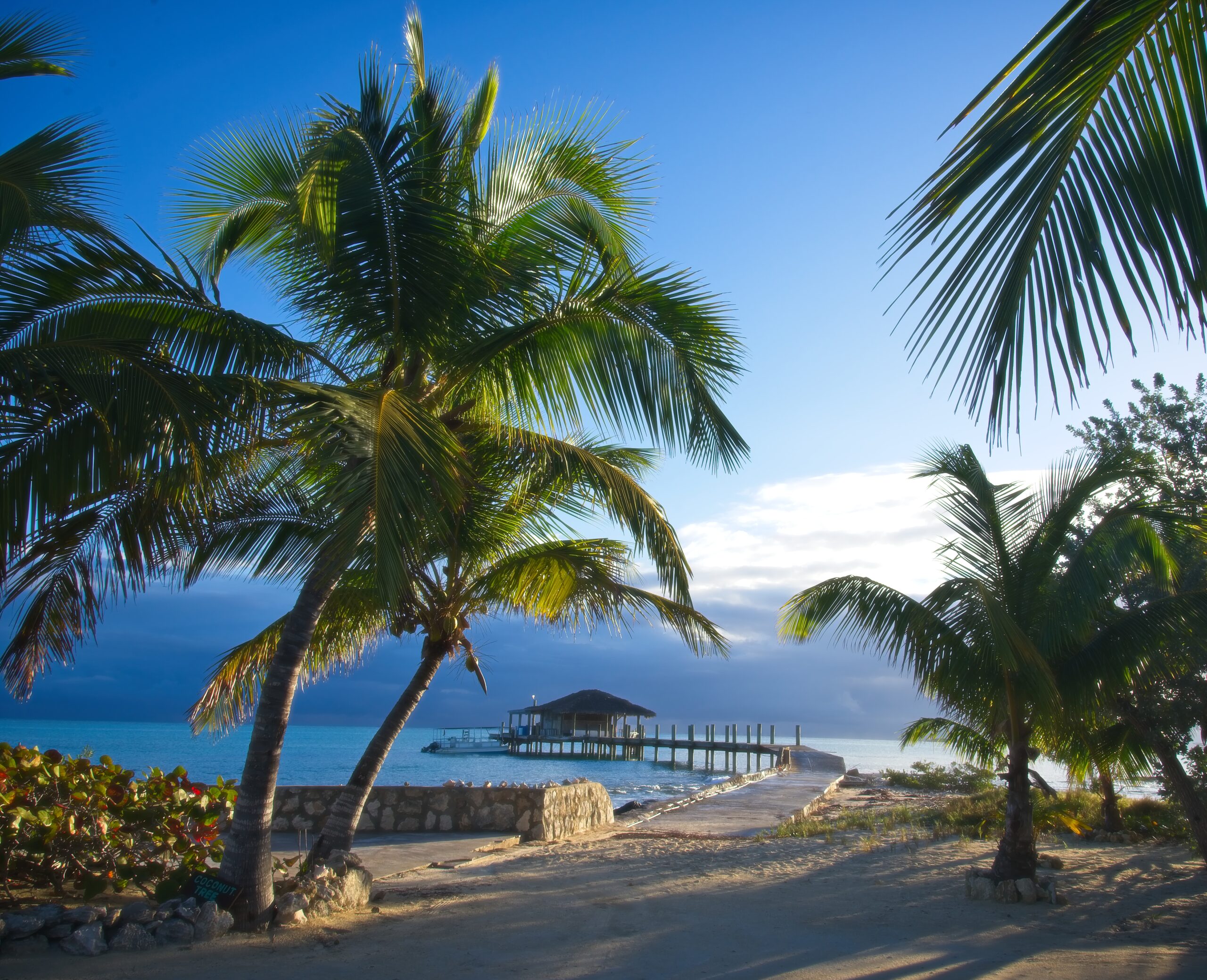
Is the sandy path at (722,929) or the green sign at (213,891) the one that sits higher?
the green sign at (213,891)

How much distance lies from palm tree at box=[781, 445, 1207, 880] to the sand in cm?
118

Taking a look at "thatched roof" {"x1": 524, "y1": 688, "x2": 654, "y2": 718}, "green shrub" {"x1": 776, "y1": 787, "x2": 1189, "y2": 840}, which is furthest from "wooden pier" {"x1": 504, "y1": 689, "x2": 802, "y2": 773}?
"green shrub" {"x1": 776, "y1": 787, "x2": 1189, "y2": 840}

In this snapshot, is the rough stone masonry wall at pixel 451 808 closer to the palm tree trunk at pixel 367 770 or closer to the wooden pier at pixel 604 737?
the palm tree trunk at pixel 367 770

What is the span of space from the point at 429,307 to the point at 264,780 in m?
3.55

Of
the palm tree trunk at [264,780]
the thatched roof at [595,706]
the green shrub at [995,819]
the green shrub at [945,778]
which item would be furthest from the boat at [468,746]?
the palm tree trunk at [264,780]

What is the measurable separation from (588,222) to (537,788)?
Result: 8160mm

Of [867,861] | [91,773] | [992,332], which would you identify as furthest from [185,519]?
[867,861]

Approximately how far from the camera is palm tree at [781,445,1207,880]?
764 centimetres

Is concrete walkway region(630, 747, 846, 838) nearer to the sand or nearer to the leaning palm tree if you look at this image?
the sand

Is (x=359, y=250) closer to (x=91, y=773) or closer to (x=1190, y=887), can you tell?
(x=91, y=773)

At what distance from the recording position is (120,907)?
19.0 feet

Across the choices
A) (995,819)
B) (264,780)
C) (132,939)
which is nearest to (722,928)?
(264,780)

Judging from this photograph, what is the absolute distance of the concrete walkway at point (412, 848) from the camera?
9.23 m

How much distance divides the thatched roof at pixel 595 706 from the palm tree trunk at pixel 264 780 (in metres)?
39.2
